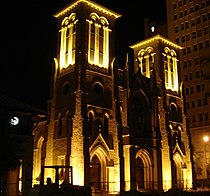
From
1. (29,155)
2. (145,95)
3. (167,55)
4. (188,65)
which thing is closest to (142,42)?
(167,55)

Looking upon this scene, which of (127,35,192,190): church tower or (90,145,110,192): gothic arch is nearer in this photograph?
(90,145,110,192): gothic arch

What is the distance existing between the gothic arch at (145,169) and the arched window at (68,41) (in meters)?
16.5

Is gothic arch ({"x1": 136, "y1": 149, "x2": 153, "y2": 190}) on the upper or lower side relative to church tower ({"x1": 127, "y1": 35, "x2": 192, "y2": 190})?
lower

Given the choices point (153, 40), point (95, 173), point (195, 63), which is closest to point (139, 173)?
point (95, 173)

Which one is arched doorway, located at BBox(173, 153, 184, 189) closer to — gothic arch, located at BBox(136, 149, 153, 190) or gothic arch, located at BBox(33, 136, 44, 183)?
gothic arch, located at BBox(136, 149, 153, 190)

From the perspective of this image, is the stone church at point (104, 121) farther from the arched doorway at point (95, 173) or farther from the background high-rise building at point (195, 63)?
the background high-rise building at point (195, 63)

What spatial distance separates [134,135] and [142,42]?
68.0 ft

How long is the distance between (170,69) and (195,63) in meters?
17.5

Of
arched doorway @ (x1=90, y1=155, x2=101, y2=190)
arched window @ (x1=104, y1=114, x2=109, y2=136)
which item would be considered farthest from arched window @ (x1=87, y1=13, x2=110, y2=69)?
arched doorway @ (x1=90, y1=155, x2=101, y2=190)

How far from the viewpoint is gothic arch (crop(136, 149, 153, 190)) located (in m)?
48.0

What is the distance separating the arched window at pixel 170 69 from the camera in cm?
5834

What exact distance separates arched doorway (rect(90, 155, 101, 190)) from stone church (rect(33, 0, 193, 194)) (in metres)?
0.12

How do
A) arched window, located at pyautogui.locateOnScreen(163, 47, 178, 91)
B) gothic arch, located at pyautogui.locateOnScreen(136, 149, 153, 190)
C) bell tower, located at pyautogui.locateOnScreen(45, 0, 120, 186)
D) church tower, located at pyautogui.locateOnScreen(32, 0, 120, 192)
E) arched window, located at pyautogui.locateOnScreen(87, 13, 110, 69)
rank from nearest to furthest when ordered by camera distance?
1. bell tower, located at pyautogui.locateOnScreen(45, 0, 120, 186)
2. church tower, located at pyautogui.locateOnScreen(32, 0, 120, 192)
3. arched window, located at pyautogui.locateOnScreen(87, 13, 110, 69)
4. gothic arch, located at pyautogui.locateOnScreen(136, 149, 153, 190)
5. arched window, located at pyautogui.locateOnScreen(163, 47, 178, 91)

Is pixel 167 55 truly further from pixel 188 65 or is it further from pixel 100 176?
pixel 100 176
